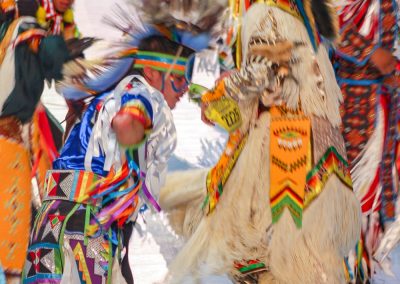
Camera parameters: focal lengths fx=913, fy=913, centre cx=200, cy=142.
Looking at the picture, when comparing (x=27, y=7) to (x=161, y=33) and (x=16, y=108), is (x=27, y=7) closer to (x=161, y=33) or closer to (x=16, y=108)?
(x=16, y=108)

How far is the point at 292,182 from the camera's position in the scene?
8.15ft

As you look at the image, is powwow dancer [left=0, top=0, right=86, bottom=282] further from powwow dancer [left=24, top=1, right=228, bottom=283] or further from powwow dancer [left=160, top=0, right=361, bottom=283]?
powwow dancer [left=160, top=0, right=361, bottom=283]

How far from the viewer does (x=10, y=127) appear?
3334mm

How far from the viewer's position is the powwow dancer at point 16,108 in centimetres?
324

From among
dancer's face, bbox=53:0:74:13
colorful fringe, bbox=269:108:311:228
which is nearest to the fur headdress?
colorful fringe, bbox=269:108:311:228

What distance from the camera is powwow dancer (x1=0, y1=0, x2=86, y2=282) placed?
324cm

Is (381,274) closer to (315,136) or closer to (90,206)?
(315,136)

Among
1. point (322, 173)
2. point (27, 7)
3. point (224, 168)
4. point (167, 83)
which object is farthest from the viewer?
point (27, 7)

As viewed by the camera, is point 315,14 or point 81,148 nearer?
point 315,14

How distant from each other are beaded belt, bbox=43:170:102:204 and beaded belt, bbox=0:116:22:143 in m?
0.71

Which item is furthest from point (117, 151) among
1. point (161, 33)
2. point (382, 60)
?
point (382, 60)

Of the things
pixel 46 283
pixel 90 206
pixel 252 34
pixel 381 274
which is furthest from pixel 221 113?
pixel 381 274

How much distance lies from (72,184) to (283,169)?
0.62 metres

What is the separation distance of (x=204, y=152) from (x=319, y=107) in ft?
3.25
